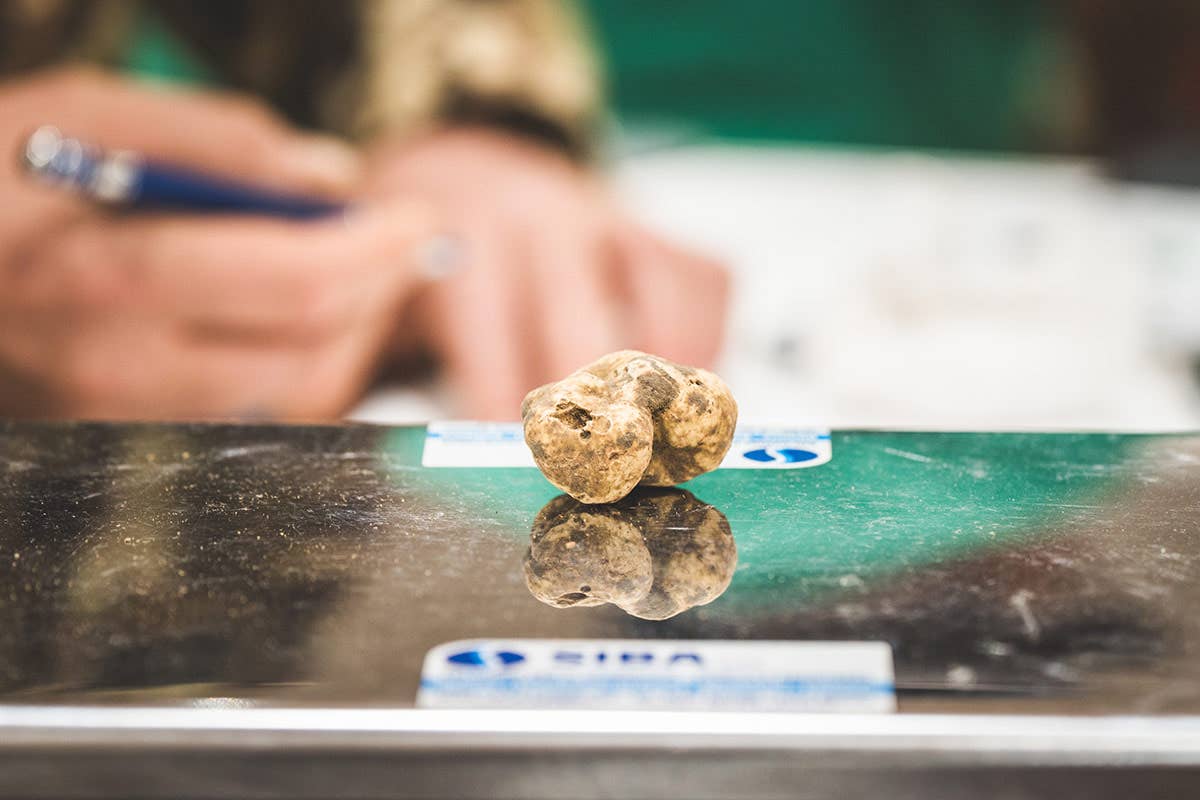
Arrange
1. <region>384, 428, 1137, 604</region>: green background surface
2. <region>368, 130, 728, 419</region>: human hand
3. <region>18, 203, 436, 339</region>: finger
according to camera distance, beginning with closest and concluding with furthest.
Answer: <region>384, 428, 1137, 604</region>: green background surface → <region>18, 203, 436, 339</region>: finger → <region>368, 130, 728, 419</region>: human hand

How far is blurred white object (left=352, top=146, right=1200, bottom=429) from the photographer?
3.24ft

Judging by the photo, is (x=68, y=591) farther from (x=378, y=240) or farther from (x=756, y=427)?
(x=378, y=240)

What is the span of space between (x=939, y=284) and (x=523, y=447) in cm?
70

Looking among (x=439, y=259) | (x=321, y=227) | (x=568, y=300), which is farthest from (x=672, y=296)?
(x=321, y=227)

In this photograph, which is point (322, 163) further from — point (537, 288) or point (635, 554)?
point (635, 554)

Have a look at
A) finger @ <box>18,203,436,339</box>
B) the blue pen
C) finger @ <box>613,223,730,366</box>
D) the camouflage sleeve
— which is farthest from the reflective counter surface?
the camouflage sleeve

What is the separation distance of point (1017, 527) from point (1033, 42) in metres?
1.13

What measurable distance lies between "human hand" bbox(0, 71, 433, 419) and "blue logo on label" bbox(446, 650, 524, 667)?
0.68m

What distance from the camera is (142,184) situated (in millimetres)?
906

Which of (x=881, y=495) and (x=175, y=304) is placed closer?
(x=881, y=495)

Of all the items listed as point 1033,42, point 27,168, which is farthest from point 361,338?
point 1033,42

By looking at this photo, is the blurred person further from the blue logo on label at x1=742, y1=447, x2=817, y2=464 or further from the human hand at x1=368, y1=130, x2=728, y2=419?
the blue logo on label at x1=742, y1=447, x2=817, y2=464

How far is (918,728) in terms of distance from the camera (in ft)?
1.02

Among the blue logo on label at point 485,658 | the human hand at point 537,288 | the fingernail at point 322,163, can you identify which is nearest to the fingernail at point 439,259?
the human hand at point 537,288
